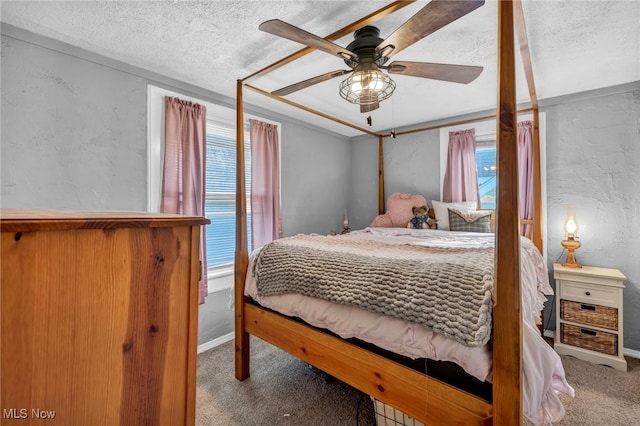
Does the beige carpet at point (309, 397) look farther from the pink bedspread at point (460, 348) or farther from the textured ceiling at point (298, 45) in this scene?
the textured ceiling at point (298, 45)

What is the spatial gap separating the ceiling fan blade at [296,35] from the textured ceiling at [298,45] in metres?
0.29

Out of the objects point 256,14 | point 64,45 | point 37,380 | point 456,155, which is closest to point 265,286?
point 37,380

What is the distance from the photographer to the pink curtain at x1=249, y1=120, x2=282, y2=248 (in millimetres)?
3014

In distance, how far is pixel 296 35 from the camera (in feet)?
4.35

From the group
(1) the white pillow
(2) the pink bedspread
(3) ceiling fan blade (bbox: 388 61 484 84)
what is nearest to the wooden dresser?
(2) the pink bedspread

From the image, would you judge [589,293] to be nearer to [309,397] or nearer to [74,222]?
[309,397]

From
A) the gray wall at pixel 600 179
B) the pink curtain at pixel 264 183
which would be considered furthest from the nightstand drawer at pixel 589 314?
the pink curtain at pixel 264 183

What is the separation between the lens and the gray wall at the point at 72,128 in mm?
1731

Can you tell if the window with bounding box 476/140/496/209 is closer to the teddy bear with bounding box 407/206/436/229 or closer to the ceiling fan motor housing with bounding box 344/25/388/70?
the teddy bear with bounding box 407/206/436/229

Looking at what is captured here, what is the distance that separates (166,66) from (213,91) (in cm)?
52

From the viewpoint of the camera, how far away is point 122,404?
25.2 inches

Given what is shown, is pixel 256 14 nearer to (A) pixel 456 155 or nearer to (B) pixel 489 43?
(B) pixel 489 43

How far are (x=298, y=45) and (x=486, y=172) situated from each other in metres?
2.56

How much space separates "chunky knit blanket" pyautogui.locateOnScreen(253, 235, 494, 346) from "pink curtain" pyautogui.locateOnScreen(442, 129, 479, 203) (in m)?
1.81
